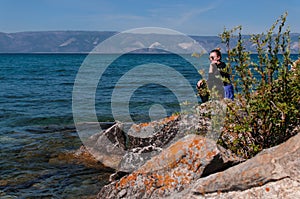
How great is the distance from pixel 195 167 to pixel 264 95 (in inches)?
62.2

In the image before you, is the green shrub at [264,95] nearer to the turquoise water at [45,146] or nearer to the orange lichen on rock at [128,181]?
the orange lichen on rock at [128,181]

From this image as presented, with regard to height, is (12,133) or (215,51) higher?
(215,51)

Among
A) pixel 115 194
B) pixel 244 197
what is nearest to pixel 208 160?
pixel 244 197

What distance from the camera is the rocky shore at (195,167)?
12.6 ft

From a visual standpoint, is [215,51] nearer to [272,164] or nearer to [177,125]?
[177,125]

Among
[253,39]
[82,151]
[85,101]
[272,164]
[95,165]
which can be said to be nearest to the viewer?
[272,164]

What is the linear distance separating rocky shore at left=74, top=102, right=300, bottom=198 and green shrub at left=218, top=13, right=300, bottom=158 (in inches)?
19.5

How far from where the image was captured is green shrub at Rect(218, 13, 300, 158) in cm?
560

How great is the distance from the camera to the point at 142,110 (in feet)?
63.8

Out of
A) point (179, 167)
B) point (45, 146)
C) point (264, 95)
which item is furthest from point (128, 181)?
point (45, 146)

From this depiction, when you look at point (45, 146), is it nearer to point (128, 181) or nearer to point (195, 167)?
point (128, 181)

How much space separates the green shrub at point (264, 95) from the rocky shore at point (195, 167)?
496 mm

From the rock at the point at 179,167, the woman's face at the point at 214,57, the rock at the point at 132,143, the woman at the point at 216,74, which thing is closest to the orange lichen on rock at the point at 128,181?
the rock at the point at 179,167

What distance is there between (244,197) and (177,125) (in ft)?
14.8
